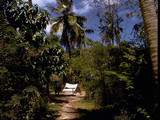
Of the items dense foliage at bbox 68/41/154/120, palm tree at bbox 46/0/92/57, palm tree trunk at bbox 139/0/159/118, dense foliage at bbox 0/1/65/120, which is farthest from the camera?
palm tree at bbox 46/0/92/57

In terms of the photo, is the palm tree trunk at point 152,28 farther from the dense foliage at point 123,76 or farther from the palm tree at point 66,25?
the palm tree at point 66,25

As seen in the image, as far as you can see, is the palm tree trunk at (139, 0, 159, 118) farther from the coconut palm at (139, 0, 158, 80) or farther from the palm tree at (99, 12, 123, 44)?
the palm tree at (99, 12, 123, 44)

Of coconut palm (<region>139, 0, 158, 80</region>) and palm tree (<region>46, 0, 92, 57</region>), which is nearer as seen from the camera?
coconut palm (<region>139, 0, 158, 80</region>)

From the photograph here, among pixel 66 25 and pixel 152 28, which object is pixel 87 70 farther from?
pixel 66 25

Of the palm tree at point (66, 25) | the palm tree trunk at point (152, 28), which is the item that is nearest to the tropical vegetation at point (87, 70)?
the palm tree trunk at point (152, 28)

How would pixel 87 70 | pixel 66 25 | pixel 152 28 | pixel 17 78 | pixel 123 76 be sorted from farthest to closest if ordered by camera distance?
pixel 66 25 → pixel 87 70 → pixel 17 78 → pixel 123 76 → pixel 152 28

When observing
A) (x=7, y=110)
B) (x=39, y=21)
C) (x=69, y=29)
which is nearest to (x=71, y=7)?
(x=69, y=29)

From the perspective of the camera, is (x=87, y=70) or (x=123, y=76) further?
(x=87, y=70)

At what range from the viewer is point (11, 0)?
5531mm

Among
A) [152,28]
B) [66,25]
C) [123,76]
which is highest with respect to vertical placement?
[66,25]

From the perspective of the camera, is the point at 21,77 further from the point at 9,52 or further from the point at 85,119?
the point at 85,119


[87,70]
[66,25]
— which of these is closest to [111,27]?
[87,70]

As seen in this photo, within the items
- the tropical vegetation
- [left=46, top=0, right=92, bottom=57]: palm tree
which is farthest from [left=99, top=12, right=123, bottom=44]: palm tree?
[left=46, top=0, right=92, bottom=57]: palm tree

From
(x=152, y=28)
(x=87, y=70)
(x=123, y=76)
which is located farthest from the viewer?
(x=87, y=70)
